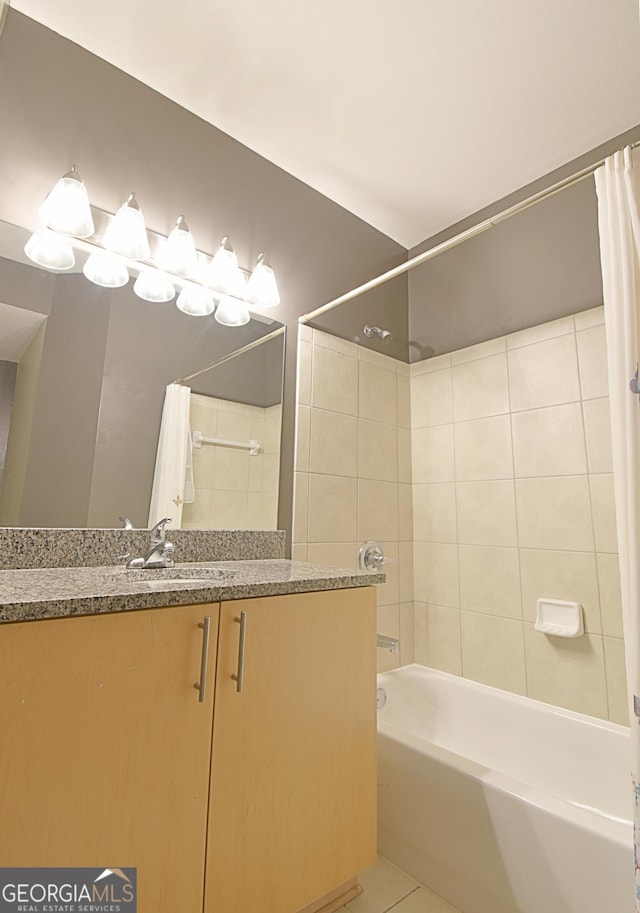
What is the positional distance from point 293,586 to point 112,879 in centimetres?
58

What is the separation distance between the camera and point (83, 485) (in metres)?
1.36

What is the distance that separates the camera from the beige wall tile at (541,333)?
188 centimetres

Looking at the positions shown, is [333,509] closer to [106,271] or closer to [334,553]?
[334,553]

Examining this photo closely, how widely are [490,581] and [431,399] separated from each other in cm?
93

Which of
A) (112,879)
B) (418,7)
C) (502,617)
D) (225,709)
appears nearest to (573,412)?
(502,617)

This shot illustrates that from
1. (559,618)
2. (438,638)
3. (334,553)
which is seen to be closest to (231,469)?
(334,553)

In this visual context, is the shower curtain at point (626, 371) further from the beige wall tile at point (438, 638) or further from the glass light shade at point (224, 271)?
the glass light shade at point (224, 271)

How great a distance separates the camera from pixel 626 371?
1.13 m

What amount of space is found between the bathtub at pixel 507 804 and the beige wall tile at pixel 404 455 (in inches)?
38.1

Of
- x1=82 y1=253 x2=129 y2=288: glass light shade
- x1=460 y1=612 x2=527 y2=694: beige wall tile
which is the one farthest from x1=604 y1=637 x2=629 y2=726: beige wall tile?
x1=82 y1=253 x2=129 y2=288: glass light shade

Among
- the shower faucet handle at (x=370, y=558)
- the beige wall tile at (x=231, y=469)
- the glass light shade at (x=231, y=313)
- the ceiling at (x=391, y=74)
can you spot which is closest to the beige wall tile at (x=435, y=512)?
the shower faucet handle at (x=370, y=558)

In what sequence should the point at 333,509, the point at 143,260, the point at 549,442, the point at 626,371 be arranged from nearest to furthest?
the point at 626,371
the point at 143,260
the point at 549,442
the point at 333,509

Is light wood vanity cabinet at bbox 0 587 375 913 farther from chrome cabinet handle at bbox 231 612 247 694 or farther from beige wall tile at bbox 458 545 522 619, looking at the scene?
beige wall tile at bbox 458 545 522 619

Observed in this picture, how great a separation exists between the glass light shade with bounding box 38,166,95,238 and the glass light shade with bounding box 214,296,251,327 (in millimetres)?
492
